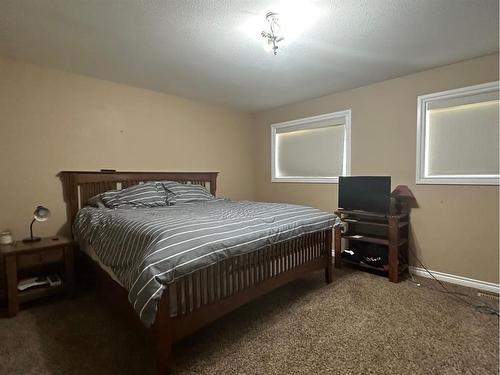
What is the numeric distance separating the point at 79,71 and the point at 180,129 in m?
1.35

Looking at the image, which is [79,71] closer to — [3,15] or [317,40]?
[3,15]

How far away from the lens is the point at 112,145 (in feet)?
10.2

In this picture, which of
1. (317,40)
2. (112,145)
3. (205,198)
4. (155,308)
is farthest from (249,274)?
(112,145)

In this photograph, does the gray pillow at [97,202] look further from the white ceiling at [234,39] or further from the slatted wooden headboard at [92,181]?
the white ceiling at [234,39]

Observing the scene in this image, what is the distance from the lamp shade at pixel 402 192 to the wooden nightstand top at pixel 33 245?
3390mm

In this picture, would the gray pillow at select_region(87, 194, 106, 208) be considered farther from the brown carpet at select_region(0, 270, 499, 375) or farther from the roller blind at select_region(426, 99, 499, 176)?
the roller blind at select_region(426, 99, 499, 176)

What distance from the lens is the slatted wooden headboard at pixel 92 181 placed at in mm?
2768

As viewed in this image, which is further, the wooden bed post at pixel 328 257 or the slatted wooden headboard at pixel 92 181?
the slatted wooden headboard at pixel 92 181

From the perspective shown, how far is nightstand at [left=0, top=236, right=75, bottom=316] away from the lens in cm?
207

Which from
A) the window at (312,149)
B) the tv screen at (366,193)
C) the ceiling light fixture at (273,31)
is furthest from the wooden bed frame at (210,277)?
the ceiling light fixture at (273,31)

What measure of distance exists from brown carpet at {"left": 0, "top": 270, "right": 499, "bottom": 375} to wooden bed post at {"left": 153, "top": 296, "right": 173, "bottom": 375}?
0.14 metres

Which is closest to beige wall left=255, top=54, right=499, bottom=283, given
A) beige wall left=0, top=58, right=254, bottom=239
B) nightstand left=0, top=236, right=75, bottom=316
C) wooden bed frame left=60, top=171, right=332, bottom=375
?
wooden bed frame left=60, top=171, right=332, bottom=375

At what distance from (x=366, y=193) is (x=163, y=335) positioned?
2496 millimetres

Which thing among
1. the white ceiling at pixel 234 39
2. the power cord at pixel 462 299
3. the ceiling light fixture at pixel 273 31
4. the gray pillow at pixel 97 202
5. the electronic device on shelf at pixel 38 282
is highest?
the white ceiling at pixel 234 39
